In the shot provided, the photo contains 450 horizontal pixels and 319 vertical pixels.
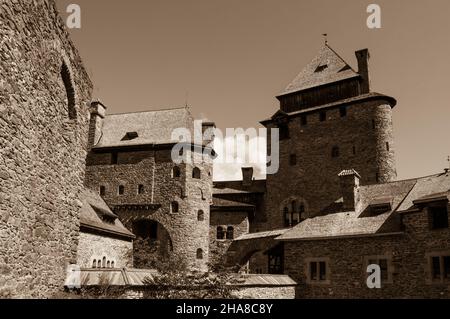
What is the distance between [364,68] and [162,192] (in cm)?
2092

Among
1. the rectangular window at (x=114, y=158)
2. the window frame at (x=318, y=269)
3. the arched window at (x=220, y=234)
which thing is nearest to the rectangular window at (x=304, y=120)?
the arched window at (x=220, y=234)

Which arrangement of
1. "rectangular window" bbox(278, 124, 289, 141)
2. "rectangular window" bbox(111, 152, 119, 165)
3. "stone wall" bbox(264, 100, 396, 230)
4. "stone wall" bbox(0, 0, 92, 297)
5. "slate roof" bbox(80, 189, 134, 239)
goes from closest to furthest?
1. "stone wall" bbox(0, 0, 92, 297)
2. "slate roof" bbox(80, 189, 134, 239)
3. "stone wall" bbox(264, 100, 396, 230)
4. "rectangular window" bbox(111, 152, 119, 165)
5. "rectangular window" bbox(278, 124, 289, 141)

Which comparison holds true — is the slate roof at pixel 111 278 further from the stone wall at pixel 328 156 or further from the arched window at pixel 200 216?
the stone wall at pixel 328 156

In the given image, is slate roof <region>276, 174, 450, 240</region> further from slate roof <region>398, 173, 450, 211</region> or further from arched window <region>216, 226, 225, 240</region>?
arched window <region>216, 226, 225, 240</region>

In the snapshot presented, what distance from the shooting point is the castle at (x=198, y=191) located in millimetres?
7762

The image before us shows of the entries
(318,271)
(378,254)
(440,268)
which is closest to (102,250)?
(318,271)

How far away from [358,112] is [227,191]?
13718mm

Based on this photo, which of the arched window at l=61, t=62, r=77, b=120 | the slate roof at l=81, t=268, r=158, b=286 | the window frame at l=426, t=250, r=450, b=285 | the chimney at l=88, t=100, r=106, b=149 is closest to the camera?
the arched window at l=61, t=62, r=77, b=120

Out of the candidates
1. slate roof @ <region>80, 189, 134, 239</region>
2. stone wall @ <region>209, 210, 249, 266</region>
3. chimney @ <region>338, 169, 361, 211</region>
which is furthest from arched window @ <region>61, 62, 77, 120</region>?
stone wall @ <region>209, 210, 249, 266</region>

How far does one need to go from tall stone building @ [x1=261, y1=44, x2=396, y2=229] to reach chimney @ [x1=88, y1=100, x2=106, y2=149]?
1571cm

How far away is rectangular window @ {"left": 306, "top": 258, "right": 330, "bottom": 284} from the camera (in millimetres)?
21612

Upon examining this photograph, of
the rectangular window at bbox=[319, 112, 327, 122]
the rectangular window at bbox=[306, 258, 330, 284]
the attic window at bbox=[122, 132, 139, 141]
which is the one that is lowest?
the rectangular window at bbox=[306, 258, 330, 284]

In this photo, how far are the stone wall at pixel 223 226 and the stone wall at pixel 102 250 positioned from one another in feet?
28.7
